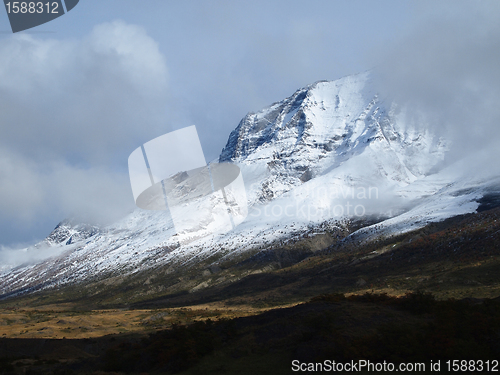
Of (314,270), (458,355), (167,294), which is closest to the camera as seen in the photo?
(458,355)

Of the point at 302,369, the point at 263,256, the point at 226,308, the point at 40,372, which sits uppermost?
the point at 40,372

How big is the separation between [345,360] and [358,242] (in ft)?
363

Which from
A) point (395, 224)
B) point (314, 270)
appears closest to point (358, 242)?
point (395, 224)

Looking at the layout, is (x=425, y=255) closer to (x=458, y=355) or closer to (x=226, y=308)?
(x=226, y=308)

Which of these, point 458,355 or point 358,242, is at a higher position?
point 458,355

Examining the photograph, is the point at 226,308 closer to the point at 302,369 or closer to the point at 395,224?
the point at 302,369

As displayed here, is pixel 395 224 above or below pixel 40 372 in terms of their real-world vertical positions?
below

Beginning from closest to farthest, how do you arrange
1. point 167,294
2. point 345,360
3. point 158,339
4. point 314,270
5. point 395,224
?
point 345,360, point 158,339, point 314,270, point 167,294, point 395,224

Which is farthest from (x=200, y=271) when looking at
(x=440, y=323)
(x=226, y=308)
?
(x=440, y=323)

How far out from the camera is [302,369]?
25.0 m

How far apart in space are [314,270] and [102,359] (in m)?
82.3

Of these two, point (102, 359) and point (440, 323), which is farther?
point (102, 359)

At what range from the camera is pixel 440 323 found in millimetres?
29125

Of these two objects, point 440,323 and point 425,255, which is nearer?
point 440,323
